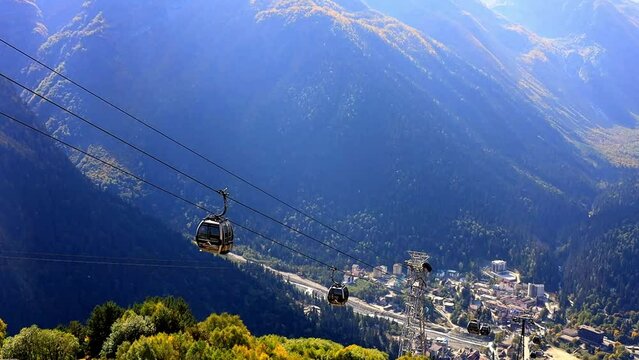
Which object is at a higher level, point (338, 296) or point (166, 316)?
point (338, 296)

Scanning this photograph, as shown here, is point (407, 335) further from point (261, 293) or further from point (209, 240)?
point (261, 293)

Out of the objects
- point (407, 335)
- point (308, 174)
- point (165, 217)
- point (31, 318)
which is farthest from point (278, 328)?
point (308, 174)

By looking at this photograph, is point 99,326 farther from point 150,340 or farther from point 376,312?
point 376,312

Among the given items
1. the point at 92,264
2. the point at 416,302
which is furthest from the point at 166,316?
the point at 92,264

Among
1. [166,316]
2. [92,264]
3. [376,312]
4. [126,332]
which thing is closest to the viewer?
[126,332]

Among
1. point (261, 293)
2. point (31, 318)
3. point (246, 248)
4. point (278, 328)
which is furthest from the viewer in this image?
point (246, 248)

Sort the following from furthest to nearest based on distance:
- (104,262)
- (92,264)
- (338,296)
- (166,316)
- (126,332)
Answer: (104,262) < (92,264) < (166,316) < (126,332) < (338,296)

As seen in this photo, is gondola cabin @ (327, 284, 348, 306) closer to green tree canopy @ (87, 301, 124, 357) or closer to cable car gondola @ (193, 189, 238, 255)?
cable car gondola @ (193, 189, 238, 255)
